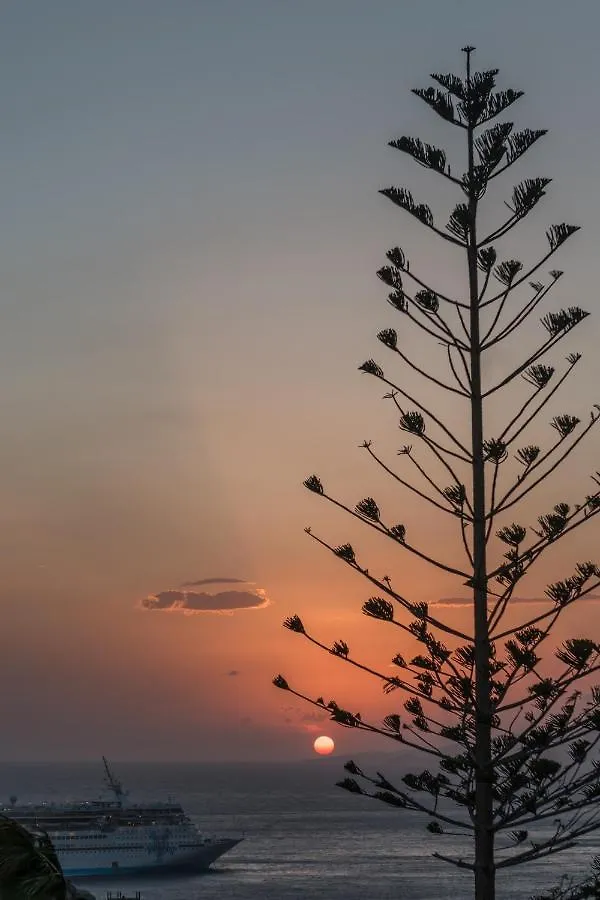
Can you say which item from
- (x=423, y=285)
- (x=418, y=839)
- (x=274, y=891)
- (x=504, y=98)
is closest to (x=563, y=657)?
(x=423, y=285)

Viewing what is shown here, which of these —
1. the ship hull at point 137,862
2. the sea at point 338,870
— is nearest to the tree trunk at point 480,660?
the sea at point 338,870

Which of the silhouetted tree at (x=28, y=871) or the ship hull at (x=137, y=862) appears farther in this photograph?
the ship hull at (x=137, y=862)

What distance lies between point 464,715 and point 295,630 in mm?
1655

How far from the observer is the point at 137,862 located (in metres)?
73.0

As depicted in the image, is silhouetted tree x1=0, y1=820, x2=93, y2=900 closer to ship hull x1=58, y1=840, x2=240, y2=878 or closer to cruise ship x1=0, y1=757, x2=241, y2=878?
cruise ship x1=0, y1=757, x2=241, y2=878

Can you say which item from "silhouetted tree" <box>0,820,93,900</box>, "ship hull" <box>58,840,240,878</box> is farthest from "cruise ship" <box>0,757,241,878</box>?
"silhouetted tree" <box>0,820,93,900</box>

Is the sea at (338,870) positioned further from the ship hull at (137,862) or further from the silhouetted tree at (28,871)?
the silhouetted tree at (28,871)

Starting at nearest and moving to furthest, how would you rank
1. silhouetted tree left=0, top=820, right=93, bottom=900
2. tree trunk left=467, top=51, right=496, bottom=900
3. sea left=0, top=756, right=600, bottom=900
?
1. silhouetted tree left=0, top=820, right=93, bottom=900
2. tree trunk left=467, top=51, right=496, bottom=900
3. sea left=0, top=756, right=600, bottom=900

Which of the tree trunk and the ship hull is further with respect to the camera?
the ship hull

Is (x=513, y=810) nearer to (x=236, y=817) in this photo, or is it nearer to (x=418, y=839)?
(x=418, y=839)

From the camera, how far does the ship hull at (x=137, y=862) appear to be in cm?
7181

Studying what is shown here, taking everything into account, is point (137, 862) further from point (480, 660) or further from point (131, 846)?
point (480, 660)

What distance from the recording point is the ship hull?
236 feet

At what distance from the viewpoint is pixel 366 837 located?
353 feet
